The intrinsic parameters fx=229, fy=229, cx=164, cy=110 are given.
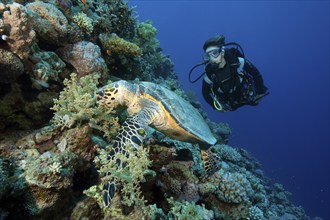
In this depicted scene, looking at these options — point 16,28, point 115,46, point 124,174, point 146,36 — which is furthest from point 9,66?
point 146,36

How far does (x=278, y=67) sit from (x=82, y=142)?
5605 inches

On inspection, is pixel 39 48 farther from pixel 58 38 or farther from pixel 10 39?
pixel 10 39

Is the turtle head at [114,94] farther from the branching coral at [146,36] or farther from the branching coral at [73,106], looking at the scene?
the branching coral at [146,36]

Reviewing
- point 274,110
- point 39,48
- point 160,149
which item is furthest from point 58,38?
point 274,110

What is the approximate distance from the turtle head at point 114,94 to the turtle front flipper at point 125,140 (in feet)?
1.45

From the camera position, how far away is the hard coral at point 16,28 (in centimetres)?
253

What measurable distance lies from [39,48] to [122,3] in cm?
364

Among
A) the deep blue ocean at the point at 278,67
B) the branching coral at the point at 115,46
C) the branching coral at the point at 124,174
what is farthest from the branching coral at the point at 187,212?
the deep blue ocean at the point at 278,67

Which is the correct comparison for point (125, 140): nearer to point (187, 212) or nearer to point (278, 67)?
point (187, 212)

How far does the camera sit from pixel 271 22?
132500 millimetres

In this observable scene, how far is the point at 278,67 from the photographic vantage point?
127 metres

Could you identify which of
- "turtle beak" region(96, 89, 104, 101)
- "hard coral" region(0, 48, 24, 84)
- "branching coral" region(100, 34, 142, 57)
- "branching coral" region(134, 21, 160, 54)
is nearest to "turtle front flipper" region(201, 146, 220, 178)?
"turtle beak" region(96, 89, 104, 101)

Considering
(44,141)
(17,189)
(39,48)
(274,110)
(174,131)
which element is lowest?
(17,189)

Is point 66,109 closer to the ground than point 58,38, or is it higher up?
closer to the ground
